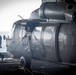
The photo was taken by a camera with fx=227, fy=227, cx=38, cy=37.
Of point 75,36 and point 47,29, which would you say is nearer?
point 75,36

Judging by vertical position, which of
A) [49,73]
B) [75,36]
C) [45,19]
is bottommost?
[49,73]

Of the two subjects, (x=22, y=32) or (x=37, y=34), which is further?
(x=22, y=32)

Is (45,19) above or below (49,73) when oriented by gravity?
above

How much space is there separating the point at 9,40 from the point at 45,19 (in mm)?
3442

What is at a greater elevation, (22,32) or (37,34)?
(22,32)

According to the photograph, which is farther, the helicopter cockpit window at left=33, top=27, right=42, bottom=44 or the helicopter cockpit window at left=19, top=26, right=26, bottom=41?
the helicopter cockpit window at left=19, top=26, right=26, bottom=41

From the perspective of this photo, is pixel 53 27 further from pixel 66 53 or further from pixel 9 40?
pixel 9 40

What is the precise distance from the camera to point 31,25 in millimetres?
14086

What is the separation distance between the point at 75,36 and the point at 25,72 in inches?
169

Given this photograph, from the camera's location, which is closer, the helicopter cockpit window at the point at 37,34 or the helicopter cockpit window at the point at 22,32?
the helicopter cockpit window at the point at 37,34

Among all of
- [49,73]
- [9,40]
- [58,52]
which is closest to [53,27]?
[58,52]

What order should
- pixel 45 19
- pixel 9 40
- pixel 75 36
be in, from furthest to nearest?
1. pixel 9 40
2. pixel 45 19
3. pixel 75 36

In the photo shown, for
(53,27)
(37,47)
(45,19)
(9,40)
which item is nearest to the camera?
(53,27)

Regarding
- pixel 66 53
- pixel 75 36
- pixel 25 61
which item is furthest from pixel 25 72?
pixel 75 36
